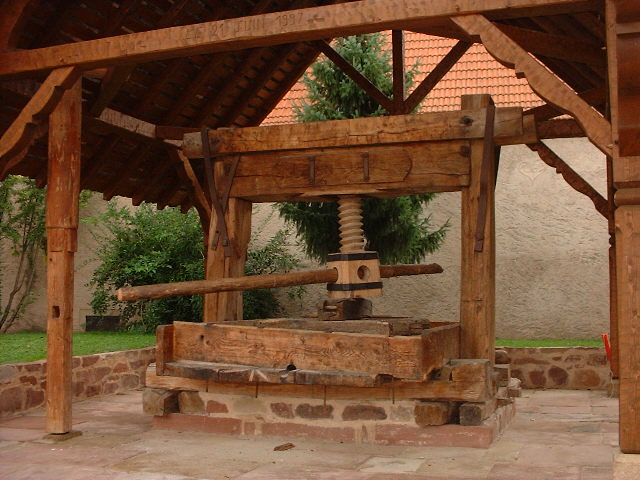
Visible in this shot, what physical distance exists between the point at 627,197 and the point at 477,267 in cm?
242

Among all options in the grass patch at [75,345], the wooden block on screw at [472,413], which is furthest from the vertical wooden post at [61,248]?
the wooden block on screw at [472,413]

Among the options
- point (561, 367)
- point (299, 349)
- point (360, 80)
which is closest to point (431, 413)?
point (299, 349)

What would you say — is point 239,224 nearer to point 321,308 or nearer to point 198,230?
point 321,308

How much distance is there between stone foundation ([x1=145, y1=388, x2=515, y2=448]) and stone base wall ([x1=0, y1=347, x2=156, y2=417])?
5.40 ft

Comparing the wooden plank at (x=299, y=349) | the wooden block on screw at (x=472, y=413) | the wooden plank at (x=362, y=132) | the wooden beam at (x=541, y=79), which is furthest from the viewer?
the wooden plank at (x=362, y=132)

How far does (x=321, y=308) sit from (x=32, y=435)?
2.61 m

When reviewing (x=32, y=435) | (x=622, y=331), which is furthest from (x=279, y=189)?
(x=622, y=331)

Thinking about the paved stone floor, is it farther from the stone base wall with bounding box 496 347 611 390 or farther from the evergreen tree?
the evergreen tree

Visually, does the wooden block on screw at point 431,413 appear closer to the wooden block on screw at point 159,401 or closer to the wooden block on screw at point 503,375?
the wooden block on screw at point 503,375

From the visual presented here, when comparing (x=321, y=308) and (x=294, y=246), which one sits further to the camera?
(x=294, y=246)

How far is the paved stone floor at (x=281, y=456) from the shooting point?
5.27 metres

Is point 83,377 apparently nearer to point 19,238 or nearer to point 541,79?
Result: point 541,79

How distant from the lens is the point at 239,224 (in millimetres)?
7859

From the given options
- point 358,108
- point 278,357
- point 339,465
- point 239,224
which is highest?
point 358,108
